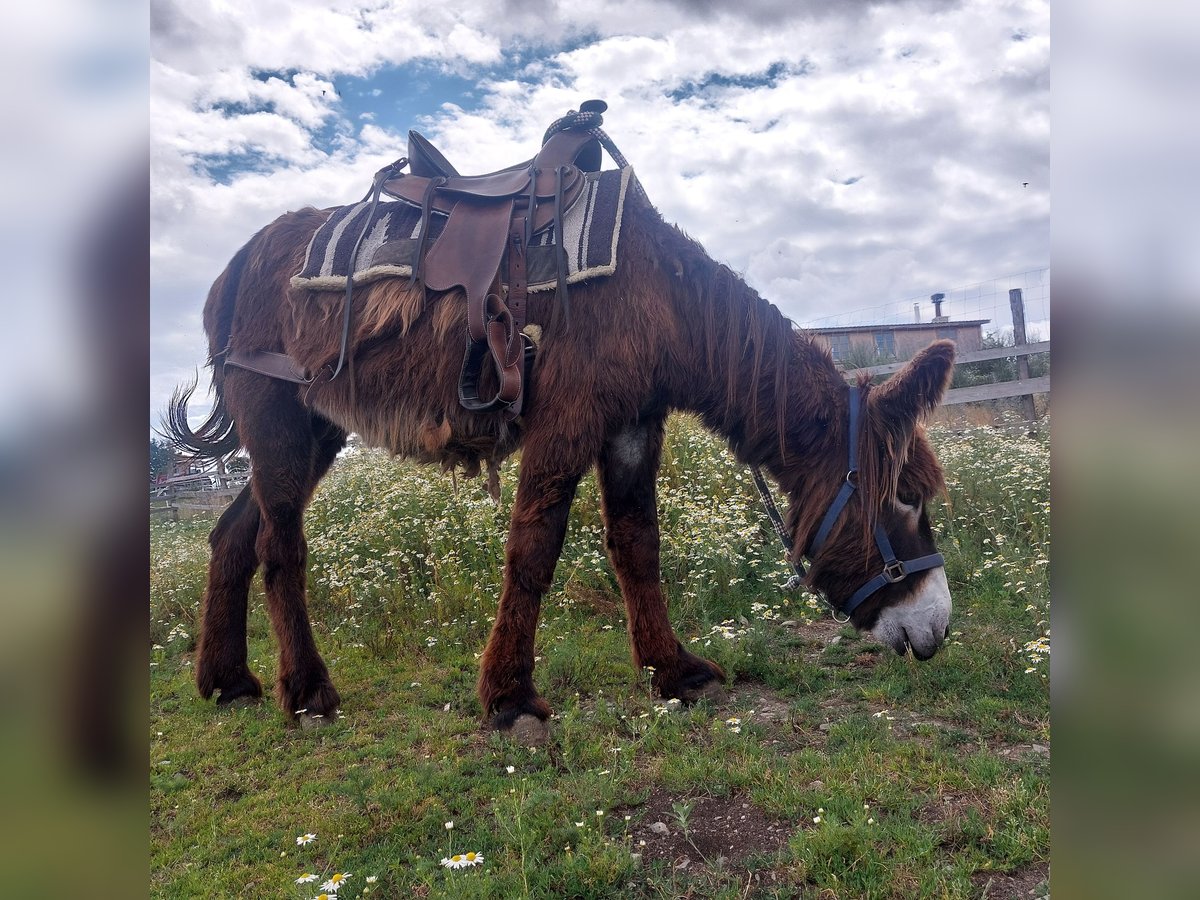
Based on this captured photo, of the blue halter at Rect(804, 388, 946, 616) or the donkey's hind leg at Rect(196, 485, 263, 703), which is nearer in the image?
the blue halter at Rect(804, 388, 946, 616)

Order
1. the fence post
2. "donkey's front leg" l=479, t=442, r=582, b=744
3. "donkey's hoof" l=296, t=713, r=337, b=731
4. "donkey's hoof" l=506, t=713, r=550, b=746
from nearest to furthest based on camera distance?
1. "donkey's hoof" l=506, t=713, r=550, b=746
2. "donkey's front leg" l=479, t=442, r=582, b=744
3. "donkey's hoof" l=296, t=713, r=337, b=731
4. the fence post

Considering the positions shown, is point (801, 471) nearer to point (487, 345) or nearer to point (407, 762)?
point (487, 345)

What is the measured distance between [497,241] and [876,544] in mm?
2228

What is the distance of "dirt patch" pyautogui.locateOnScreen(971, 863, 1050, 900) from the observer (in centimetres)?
182

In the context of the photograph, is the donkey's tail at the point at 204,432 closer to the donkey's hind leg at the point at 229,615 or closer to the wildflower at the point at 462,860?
the donkey's hind leg at the point at 229,615

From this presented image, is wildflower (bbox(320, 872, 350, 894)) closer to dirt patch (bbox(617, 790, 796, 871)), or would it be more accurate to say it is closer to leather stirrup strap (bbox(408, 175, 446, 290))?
dirt patch (bbox(617, 790, 796, 871))

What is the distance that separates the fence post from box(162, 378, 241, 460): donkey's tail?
8.69 m

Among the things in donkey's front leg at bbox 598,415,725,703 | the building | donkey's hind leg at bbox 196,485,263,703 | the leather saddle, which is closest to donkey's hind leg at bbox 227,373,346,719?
donkey's hind leg at bbox 196,485,263,703

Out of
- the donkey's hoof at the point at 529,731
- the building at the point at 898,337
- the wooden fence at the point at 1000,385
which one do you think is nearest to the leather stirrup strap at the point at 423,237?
the donkey's hoof at the point at 529,731

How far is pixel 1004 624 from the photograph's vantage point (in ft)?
13.0
